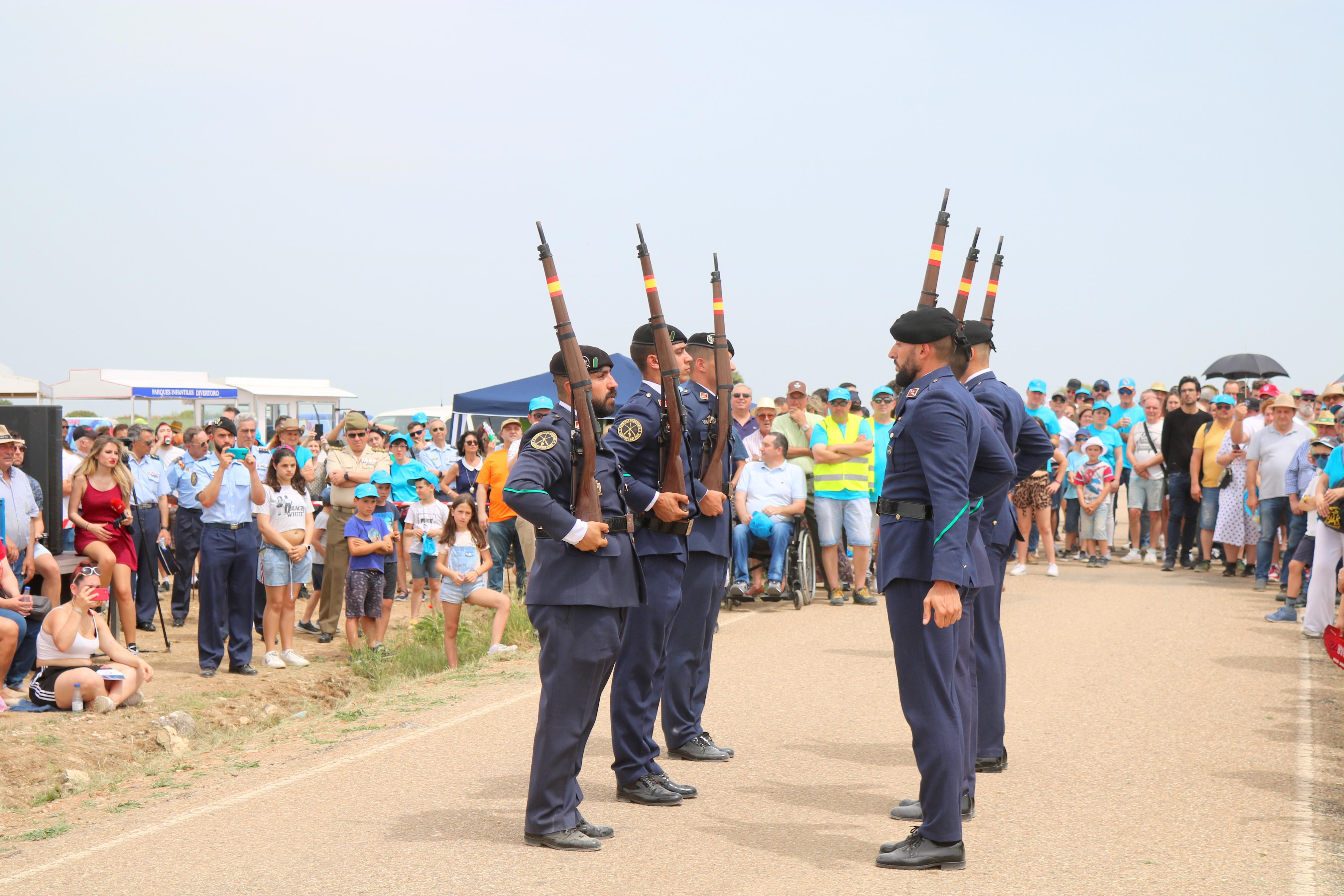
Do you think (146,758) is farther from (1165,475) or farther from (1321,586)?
(1165,475)

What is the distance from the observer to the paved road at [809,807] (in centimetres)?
436

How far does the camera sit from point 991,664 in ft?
18.6

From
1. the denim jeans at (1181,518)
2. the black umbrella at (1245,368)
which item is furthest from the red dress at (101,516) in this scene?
the black umbrella at (1245,368)

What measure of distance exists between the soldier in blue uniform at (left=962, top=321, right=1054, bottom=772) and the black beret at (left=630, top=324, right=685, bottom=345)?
144 cm

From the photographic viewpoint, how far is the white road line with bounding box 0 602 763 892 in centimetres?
465

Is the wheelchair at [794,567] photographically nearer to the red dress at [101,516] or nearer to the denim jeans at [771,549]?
the denim jeans at [771,549]

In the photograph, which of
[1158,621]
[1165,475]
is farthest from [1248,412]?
Answer: [1158,621]

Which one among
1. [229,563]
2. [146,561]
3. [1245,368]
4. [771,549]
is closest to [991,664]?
[771,549]

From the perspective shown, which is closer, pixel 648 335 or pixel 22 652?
Answer: pixel 648 335

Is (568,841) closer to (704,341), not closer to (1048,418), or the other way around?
(704,341)

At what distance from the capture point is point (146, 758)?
7504mm

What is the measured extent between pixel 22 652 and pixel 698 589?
596 cm

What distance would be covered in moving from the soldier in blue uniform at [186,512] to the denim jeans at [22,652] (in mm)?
2861

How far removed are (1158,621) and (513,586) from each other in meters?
6.73
